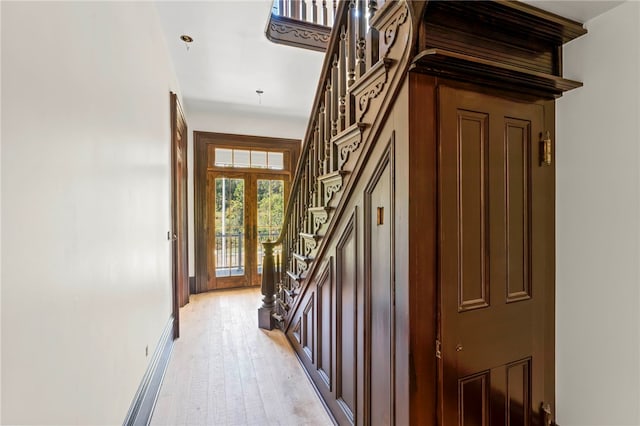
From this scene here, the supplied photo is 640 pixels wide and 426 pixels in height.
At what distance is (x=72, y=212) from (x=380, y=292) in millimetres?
1222

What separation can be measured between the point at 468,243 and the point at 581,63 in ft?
3.30

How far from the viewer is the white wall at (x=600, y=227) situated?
127 centimetres

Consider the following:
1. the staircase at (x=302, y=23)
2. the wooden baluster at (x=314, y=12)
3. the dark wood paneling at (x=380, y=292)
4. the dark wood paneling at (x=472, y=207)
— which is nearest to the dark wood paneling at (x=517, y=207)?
the dark wood paneling at (x=472, y=207)

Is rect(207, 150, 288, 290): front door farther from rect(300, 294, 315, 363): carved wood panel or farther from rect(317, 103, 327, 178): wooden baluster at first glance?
rect(317, 103, 327, 178): wooden baluster

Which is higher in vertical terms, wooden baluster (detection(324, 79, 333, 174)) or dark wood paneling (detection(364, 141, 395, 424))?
wooden baluster (detection(324, 79, 333, 174))

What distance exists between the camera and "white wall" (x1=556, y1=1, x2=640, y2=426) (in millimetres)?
1271

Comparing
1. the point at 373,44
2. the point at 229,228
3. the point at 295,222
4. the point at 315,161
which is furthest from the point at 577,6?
the point at 229,228

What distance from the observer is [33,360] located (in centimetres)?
86

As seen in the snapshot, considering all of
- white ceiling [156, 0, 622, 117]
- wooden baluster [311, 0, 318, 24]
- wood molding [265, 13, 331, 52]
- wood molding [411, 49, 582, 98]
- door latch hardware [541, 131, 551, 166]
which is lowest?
door latch hardware [541, 131, 551, 166]

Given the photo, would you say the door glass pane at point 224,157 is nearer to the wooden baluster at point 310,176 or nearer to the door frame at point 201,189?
the door frame at point 201,189

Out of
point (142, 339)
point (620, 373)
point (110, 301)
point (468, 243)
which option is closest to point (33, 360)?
point (110, 301)

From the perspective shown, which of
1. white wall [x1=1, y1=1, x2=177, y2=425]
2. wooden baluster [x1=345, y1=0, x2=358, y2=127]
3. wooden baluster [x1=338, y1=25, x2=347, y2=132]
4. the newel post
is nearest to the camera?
white wall [x1=1, y1=1, x2=177, y2=425]

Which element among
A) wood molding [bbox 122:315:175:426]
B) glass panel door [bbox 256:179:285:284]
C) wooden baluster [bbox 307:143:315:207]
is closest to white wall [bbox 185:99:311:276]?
glass panel door [bbox 256:179:285:284]

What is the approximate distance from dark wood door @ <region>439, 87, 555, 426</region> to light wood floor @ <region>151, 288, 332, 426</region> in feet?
3.47
